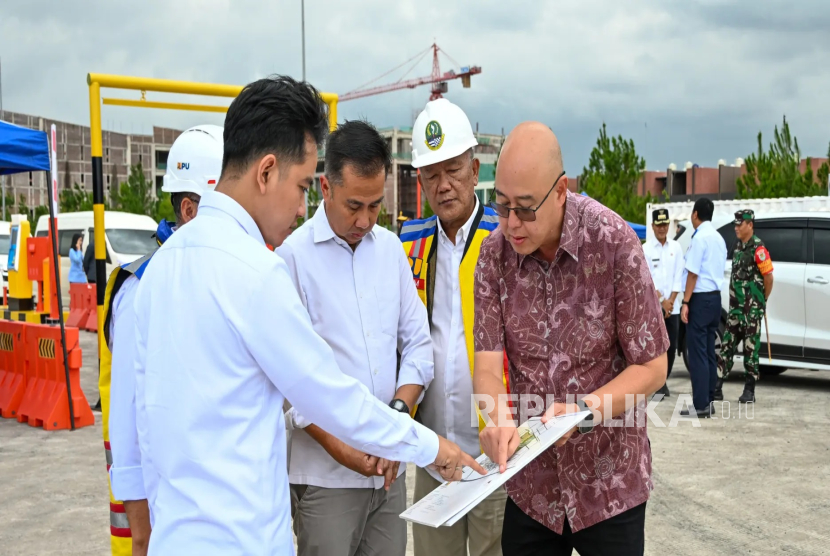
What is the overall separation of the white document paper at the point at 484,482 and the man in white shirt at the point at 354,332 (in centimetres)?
41

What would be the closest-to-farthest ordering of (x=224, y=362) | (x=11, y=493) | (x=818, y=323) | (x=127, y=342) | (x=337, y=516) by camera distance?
(x=224, y=362) → (x=127, y=342) → (x=337, y=516) → (x=11, y=493) → (x=818, y=323)

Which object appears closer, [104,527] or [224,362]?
[224,362]

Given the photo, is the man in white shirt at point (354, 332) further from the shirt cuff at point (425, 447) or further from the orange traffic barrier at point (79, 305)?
the orange traffic barrier at point (79, 305)

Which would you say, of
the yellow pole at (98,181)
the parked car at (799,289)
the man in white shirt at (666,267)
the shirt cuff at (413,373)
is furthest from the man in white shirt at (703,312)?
the shirt cuff at (413,373)

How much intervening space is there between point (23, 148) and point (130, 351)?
6014 mm

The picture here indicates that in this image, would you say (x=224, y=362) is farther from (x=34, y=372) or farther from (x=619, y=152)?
(x=619, y=152)

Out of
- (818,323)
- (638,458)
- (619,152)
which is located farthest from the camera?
(619,152)

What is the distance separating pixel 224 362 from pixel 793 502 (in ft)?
16.8

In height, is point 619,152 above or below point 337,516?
above

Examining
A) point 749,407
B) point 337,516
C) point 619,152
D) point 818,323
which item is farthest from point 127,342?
point 619,152

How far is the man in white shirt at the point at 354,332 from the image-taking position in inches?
105

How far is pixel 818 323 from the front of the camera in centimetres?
925

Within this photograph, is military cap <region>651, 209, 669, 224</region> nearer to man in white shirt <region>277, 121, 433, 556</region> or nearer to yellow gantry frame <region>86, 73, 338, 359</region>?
yellow gantry frame <region>86, 73, 338, 359</region>

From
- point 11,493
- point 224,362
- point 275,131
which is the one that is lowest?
point 11,493
